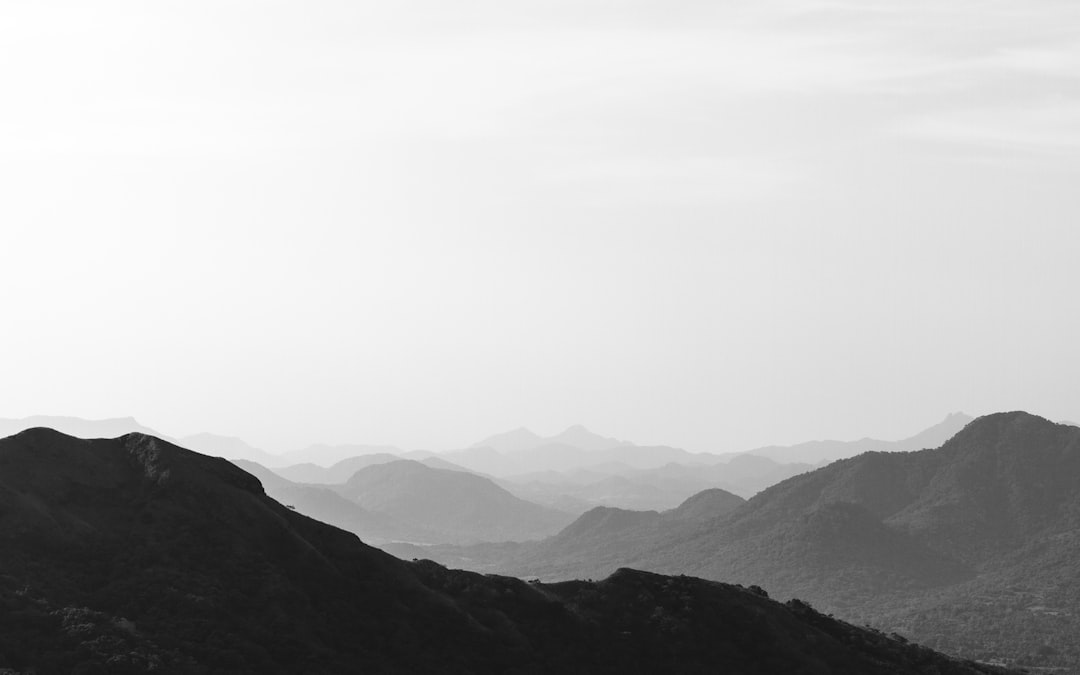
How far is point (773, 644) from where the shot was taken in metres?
86.0

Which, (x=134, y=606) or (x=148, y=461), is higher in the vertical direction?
(x=148, y=461)

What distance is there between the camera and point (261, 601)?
7356 centimetres

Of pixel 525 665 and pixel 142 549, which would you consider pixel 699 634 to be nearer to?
pixel 525 665

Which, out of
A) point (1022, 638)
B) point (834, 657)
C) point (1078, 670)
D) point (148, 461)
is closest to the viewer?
point (148, 461)

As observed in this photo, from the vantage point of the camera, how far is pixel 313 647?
71.1 metres

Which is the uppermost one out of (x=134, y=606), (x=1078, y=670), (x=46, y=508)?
(x=46, y=508)

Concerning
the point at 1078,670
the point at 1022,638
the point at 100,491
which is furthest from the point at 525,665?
the point at 1022,638

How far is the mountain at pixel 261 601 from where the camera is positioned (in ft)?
221

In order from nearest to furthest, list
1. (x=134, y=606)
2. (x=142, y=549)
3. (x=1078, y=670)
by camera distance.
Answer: (x=134, y=606), (x=142, y=549), (x=1078, y=670)

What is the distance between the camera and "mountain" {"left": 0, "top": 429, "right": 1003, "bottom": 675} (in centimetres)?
6744

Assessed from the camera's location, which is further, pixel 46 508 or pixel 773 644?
pixel 773 644

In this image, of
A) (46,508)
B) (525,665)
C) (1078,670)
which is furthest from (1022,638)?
(46,508)

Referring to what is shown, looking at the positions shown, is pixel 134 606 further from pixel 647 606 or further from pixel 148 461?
pixel 647 606

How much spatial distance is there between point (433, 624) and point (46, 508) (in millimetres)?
26331
